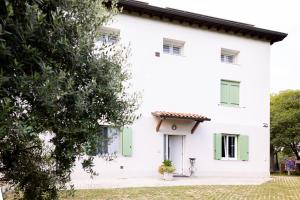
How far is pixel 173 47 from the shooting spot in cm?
1944

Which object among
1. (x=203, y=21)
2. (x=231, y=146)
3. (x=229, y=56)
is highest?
(x=203, y=21)

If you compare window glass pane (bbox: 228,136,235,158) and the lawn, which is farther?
window glass pane (bbox: 228,136,235,158)

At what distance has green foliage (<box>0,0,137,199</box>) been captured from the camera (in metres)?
4.24

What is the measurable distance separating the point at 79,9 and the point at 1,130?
2.04 m

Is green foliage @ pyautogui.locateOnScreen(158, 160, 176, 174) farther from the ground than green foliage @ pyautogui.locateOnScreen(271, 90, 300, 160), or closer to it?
closer to it

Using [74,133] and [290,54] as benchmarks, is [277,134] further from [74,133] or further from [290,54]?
[74,133]

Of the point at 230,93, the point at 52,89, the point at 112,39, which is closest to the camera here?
the point at 52,89

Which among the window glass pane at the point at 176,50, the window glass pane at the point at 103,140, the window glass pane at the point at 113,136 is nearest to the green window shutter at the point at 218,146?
the window glass pane at the point at 176,50

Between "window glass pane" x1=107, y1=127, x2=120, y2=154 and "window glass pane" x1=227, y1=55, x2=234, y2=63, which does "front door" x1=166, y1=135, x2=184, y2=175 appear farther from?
"window glass pane" x1=227, y1=55, x2=234, y2=63

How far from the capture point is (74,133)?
485 cm

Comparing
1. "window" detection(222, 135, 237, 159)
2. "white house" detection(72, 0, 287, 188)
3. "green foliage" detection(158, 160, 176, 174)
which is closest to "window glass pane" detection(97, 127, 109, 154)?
"white house" detection(72, 0, 287, 188)

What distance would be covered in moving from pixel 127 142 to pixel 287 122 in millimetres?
19047

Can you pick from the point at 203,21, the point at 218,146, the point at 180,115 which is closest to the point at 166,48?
the point at 203,21

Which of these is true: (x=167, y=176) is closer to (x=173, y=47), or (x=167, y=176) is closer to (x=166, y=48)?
(x=166, y=48)
